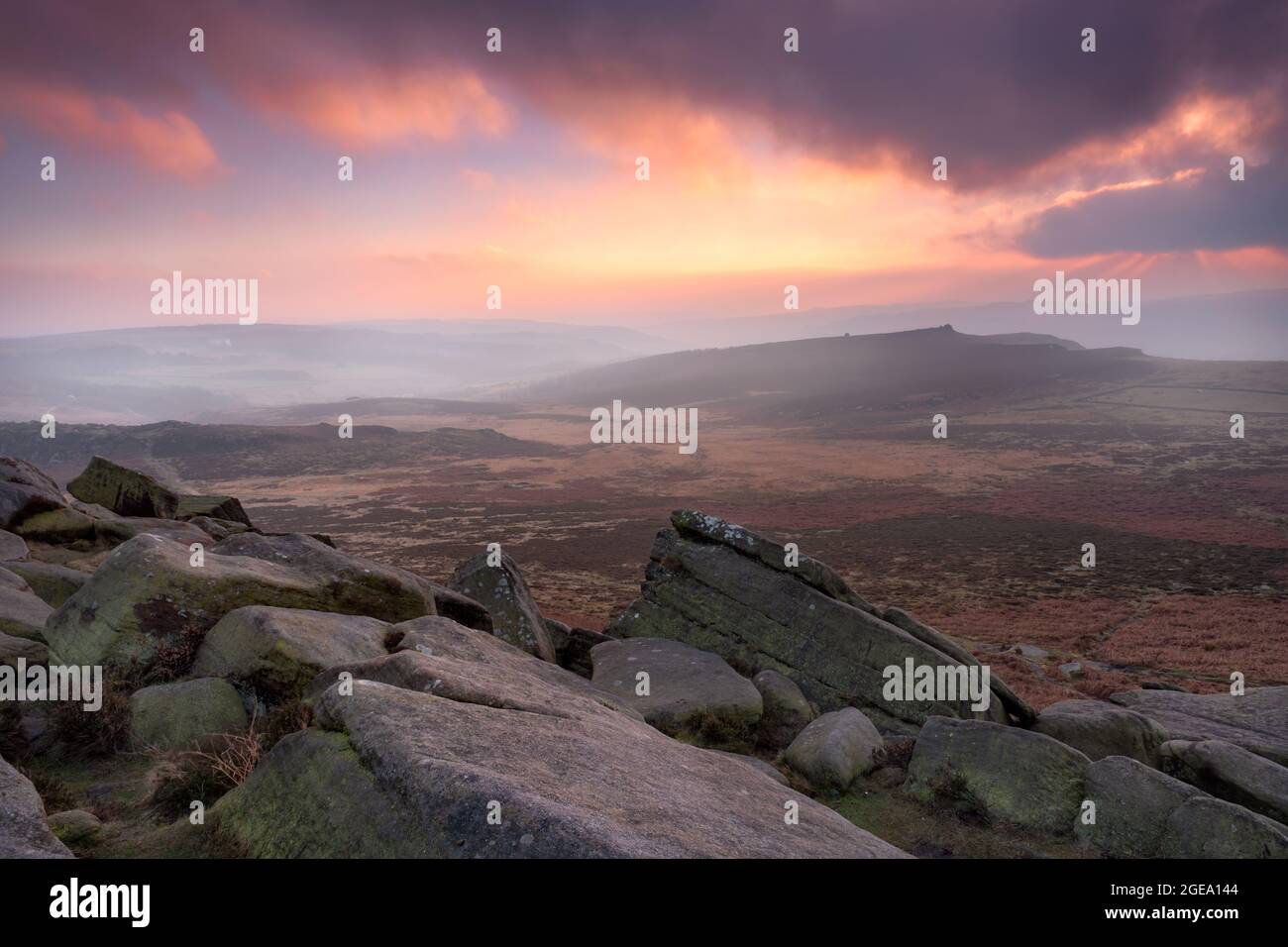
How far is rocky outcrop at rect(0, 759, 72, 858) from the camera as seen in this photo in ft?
15.2

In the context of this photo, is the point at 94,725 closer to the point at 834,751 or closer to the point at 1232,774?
the point at 834,751

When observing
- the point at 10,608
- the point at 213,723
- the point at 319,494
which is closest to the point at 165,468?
the point at 319,494

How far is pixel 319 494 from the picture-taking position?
75875 mm

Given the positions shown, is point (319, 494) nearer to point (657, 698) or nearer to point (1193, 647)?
point (657, 698)

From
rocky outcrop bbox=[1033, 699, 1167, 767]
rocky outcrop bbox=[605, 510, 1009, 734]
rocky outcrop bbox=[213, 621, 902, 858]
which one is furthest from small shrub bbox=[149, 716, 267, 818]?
rocky outcrop bbox=[1033, 699, 1167, 767]

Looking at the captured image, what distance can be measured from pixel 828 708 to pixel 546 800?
1201 cm

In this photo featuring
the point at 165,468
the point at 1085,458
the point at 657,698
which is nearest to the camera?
the point at 657,698

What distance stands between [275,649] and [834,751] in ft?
29.5

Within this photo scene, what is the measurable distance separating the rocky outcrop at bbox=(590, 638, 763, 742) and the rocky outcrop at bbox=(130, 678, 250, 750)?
20.3ft

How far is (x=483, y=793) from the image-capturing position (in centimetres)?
480

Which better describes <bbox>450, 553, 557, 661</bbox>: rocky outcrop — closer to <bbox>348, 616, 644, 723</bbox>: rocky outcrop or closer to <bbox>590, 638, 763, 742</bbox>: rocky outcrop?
<bbox>590, 638, 763, 742</bbox>: rocky outcrop

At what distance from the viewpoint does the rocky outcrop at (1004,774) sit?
10.4 m

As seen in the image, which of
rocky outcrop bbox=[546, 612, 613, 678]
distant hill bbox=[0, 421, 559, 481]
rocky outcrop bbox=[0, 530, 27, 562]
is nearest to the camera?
rocky outcrop bbox=[0, 530, 27, 562]
